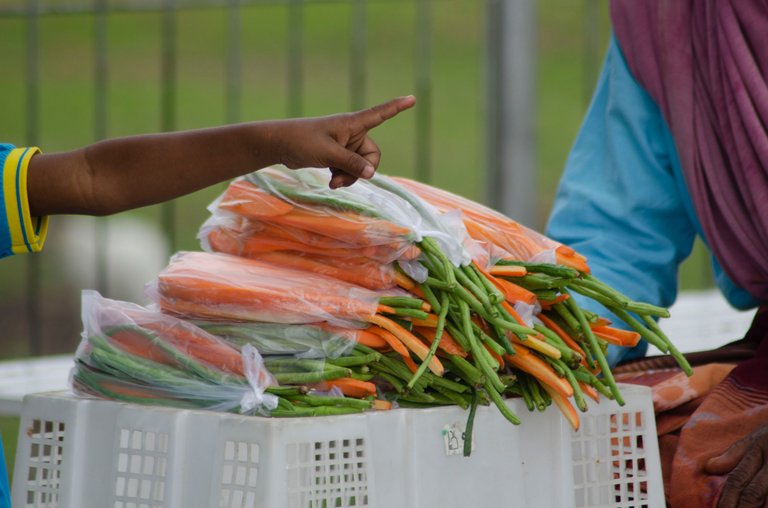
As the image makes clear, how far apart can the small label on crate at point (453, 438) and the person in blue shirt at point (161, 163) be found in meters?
0.34

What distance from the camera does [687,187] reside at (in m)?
2.12

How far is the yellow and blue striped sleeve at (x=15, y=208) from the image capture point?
149 cm

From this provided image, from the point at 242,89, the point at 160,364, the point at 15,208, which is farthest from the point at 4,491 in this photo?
the point at 242,89

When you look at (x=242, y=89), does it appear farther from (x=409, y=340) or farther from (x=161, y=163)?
(x=409, y=340)

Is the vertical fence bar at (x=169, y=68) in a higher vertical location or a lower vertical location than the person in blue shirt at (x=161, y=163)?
higher

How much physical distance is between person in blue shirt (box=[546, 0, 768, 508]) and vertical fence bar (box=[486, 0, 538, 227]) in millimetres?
821

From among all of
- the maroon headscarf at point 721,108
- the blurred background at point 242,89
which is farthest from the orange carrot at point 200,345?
the blurred background at point 242,89

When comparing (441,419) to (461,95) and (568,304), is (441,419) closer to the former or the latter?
(568,304)

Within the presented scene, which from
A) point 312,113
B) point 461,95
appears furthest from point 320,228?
point 461,95

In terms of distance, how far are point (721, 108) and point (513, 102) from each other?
1129 mm

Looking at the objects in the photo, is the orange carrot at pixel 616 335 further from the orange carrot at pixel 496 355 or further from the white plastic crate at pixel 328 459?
the orange carrot at pixel 496 355

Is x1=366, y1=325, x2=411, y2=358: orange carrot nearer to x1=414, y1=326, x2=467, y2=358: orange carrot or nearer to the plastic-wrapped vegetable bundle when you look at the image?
x1=414, y1=326, x2=467, y2=358: orange carrot

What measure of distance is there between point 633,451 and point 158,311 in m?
0.69

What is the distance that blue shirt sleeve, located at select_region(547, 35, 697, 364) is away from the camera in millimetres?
2127
